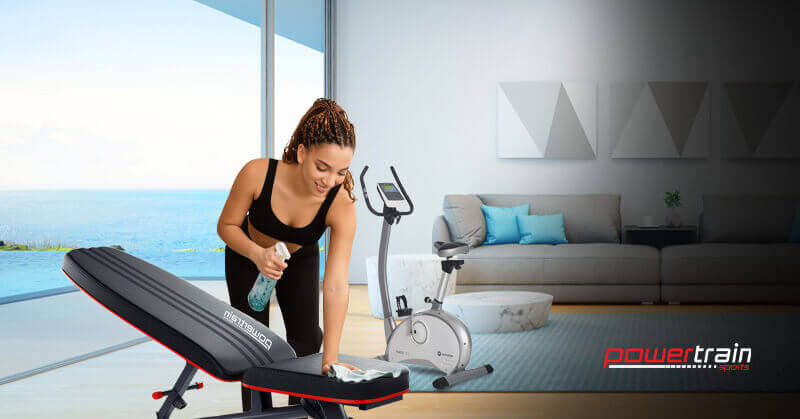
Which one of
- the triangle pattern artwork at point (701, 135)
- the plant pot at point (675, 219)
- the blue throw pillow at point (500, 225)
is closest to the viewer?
the blue throw pillow at point (500, 225)

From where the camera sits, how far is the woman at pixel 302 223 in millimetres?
1274

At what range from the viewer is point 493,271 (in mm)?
4375

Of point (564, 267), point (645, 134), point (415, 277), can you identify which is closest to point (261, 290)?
point (415, 277)

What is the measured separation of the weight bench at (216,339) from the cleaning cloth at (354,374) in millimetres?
12

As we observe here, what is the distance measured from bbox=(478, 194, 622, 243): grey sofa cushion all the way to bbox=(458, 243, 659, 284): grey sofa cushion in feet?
1.38

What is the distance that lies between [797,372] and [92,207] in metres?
3.01

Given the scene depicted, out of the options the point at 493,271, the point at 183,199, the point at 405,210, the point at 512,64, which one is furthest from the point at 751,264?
the point at 183,199

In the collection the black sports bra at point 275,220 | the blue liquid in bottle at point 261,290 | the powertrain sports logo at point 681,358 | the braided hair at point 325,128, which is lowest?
the powertrain sports logo at point 681,358

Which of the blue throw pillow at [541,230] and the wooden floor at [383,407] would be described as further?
the blue throw pillow at [541,230]

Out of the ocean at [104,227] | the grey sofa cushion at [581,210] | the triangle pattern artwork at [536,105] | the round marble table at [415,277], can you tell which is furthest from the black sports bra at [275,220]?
the triangle pattern artwork at [536,105]

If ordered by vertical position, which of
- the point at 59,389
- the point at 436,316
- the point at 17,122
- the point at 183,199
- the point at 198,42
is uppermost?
the point at 198,42

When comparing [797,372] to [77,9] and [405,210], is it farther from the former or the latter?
[77,9]

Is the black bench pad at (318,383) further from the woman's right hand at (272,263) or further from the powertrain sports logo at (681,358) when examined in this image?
the powertrain sports logo at (681,358)

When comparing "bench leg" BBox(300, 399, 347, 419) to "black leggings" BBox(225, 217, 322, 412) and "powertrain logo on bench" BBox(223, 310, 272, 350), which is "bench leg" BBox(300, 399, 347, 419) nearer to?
"powertrain logo on bench" BBox(223, 310, 272, 350)
